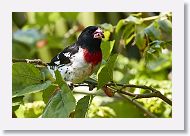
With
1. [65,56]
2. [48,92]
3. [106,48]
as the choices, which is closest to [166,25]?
[106,48]

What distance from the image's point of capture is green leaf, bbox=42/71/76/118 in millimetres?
1525

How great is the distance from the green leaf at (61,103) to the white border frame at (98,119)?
8.6 inches

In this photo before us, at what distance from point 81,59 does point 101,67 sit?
61mm

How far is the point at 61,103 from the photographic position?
5.03 feet

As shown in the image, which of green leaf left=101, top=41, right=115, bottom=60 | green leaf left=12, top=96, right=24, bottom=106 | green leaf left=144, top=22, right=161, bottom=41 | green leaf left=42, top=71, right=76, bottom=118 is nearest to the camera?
green leaf left=42, top=71, right=76, bottom=118

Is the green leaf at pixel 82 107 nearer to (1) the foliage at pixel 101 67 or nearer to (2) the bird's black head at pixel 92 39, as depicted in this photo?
(1) the foliage at pixel 101 67

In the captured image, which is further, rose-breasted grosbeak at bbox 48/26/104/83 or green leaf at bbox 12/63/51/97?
rose-breasted grosbeak at bbox 48/26/104/83

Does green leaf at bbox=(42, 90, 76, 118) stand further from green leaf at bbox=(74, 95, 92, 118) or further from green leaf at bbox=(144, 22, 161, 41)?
green leaf at bbox=(144, 22, 161, 41)

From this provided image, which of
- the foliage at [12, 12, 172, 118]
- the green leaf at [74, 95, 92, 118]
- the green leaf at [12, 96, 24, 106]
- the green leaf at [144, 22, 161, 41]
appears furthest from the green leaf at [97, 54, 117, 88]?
the green leaf at [144, 22, 161, 41]

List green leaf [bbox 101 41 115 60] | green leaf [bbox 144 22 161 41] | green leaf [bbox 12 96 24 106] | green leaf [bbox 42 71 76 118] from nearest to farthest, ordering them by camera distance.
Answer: green leaf [bbox 42 71 76 118], green leaf [bbox 12 96 24 106], green leaf [bbox 101 41 115 60], green leaf [bbox 144 22 161 41]

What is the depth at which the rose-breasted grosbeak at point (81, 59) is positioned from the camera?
5.57 feet

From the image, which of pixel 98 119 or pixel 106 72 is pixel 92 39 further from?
pixel 98 119
